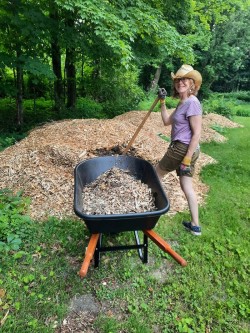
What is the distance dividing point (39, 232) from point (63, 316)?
1102 millimetres

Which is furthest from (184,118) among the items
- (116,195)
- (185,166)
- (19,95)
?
(19,95)

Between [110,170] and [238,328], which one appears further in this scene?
[110,170]

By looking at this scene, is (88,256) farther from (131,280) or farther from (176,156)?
(176,156)

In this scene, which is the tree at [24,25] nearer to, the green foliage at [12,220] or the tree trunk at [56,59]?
the tree trunk at [56,59]

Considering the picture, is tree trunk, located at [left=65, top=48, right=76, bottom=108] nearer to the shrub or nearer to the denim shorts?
the shrub

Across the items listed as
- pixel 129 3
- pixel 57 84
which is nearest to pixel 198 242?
pixel 129 3

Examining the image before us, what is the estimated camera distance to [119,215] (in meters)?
2.01

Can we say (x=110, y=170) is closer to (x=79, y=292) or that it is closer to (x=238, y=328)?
(x=79, y=292)

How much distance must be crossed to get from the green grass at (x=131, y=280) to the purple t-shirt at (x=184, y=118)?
3.91 ft

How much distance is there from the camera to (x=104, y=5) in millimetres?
4770

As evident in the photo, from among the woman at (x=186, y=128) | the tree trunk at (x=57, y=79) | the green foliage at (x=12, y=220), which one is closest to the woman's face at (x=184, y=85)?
the woman at (x=186, y=128)

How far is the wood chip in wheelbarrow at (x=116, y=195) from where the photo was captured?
262 cm

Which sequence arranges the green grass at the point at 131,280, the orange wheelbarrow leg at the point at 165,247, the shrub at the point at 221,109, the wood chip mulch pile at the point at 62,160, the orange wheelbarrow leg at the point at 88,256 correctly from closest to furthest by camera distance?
the orange wheelbarrow leg at the point at 88,256 < the orange wheelbarrow leg at the point at 165,247 < the green grass at the point at 131,280 < the wood chip mulch pile at the point at 62,160 < the shrub at the point at 221,109

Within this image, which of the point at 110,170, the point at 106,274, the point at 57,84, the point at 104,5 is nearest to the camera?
the point at 106,274
